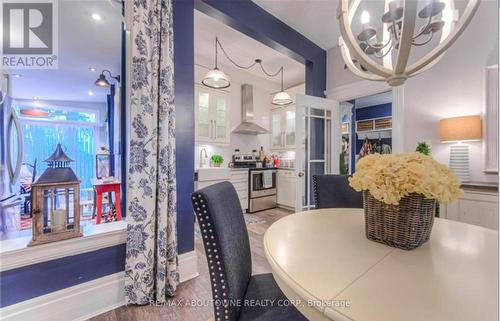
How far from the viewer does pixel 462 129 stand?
2.02m

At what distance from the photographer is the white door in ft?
9.68

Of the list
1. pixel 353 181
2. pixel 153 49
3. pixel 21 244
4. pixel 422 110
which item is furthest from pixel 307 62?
pixel 21 244

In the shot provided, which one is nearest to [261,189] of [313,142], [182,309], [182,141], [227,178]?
[227,178]

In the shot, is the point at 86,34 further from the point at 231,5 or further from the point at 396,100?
the point at 396,100

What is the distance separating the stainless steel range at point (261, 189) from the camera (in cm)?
431

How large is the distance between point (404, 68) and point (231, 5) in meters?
1.89

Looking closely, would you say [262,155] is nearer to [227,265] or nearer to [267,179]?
[267,179]

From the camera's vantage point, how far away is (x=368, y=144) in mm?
5898

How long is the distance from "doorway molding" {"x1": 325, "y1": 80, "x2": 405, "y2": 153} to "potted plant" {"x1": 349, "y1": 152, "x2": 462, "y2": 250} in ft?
6.66

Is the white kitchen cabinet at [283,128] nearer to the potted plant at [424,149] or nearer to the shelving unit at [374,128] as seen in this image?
the potted plant at [424,149]

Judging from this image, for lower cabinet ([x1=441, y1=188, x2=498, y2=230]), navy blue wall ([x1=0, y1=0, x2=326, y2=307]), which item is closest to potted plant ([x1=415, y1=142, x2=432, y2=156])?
lower cabinet ([x1=441, y1=188, x2=498, y2=230])

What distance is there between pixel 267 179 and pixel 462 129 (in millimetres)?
3098

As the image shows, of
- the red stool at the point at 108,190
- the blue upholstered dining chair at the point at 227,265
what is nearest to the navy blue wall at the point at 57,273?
the red stool at the point at 108,190

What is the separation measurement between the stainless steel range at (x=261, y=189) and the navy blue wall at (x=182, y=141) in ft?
7.51
